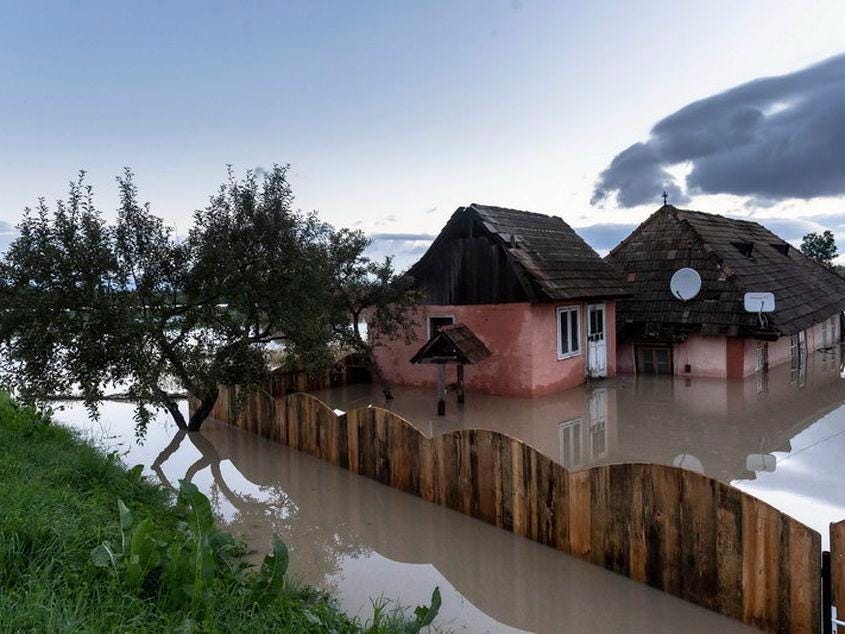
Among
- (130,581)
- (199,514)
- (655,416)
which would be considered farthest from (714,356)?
(130,581)

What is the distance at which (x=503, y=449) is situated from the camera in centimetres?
699

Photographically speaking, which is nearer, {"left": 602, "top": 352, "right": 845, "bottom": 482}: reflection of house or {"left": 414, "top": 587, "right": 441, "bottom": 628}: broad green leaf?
{"left": 414, "top": 587, "right": 441, "bottom": 628}: broad green leaf

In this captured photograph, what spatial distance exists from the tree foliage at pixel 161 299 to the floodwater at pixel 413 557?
191 cm

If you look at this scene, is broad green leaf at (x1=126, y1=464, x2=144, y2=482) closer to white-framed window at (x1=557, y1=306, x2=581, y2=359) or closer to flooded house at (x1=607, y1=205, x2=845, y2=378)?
white-framed window at (x1=557, y1=306, x2=581, y2=359)

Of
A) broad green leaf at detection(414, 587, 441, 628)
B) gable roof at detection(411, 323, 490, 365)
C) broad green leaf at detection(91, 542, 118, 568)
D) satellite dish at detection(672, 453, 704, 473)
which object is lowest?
satellite dish at detection(672, 453, 704, 473)

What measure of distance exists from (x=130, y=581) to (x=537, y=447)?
26.7 feet

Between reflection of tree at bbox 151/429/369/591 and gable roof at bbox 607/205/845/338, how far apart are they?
12.4m

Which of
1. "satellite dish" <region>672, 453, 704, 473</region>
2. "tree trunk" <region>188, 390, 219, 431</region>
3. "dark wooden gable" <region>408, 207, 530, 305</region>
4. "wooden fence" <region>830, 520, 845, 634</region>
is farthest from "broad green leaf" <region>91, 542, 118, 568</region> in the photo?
"dark wooden gable" <region>408, 207, 530, 305</region>

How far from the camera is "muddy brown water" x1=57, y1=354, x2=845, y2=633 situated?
570cm

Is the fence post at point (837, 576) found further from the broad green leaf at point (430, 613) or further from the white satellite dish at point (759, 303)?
the white satellite dish at point (759, 303)

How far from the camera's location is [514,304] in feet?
51.7

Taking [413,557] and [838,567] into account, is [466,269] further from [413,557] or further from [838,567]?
[838,567]

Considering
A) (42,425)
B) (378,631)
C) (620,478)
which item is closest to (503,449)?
(620,478)

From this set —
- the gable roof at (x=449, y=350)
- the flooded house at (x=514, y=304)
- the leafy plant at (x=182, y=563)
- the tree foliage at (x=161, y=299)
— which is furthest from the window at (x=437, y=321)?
the leafy plant at (x=182, y=563)
